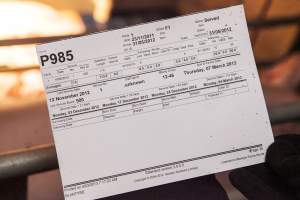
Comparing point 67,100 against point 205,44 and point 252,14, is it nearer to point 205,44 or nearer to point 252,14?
point 205,44

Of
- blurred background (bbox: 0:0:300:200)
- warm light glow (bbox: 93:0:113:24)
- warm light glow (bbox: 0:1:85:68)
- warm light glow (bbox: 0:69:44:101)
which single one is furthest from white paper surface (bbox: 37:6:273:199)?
warm light glow (bbox: 93:0:113:24)

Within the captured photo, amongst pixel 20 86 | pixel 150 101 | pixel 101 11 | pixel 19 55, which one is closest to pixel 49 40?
pixel 150 101

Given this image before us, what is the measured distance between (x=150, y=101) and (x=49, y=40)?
25 centimetres

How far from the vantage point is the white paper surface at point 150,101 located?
49cm

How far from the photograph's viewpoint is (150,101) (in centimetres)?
50

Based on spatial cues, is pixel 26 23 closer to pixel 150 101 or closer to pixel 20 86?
pixel 20 86

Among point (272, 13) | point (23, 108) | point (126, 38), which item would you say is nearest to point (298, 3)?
point (272, 13)

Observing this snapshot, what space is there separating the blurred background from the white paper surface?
62mm

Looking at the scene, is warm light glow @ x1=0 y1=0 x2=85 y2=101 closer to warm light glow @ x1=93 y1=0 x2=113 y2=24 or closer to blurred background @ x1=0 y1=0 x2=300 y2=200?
blurred background @ x1=0 y1=0 x2=300 y2=200

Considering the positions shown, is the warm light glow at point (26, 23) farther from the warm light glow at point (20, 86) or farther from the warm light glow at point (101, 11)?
the warm light glow at point (101, 11)

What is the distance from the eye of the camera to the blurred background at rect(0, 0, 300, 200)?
2.35 feet

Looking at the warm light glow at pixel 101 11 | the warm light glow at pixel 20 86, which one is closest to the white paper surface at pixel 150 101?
the warm light glow at pixel 20 86

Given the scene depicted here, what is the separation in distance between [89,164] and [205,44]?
0.22m

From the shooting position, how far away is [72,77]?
493 millimetres
